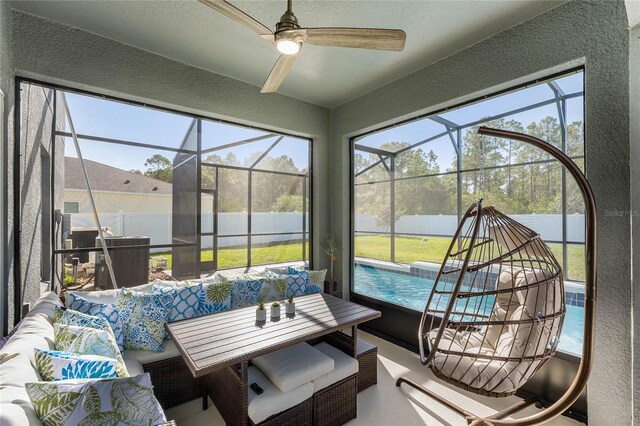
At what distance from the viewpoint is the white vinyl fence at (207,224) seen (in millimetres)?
2637

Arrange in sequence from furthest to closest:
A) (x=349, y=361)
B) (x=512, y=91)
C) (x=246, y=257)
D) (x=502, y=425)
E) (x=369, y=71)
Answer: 1. (x=246, y=257)
2. (x=369, y=71)
3. (x=512, y=91)
4. (x=349, y=361)
5. (x=502, y=425)

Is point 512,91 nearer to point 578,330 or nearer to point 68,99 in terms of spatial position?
point 578,330

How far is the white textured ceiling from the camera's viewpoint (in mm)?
2139

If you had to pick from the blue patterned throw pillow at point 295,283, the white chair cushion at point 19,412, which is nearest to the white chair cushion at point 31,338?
the white chair cushion at point 19,412

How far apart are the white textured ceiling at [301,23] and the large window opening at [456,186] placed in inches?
24.7

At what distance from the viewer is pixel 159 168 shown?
2.89m

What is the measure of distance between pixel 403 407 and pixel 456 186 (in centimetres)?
211

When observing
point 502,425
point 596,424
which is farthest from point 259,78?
point 596,424

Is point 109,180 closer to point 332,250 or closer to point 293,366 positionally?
point 293,366

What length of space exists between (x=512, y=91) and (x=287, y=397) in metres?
3.06

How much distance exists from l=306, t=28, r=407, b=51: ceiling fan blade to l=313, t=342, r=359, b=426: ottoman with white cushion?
220 centimetres

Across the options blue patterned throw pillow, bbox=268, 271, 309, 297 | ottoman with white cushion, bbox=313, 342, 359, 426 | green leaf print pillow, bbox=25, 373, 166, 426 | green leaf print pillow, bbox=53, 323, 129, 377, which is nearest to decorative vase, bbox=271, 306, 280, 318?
ottoman with white cushion, bbox=313, 342, 359, 426

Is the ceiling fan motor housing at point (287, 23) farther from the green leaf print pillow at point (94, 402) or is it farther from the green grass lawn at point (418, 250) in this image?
the green grass lawn at point (418, 250)

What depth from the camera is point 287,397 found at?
1741 millimetres
